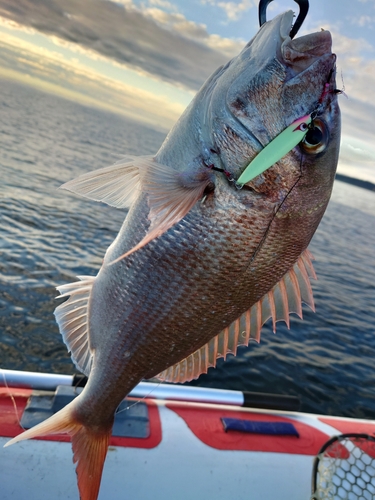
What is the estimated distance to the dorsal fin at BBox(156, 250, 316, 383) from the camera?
2199 mm

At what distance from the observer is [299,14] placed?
6.17ft

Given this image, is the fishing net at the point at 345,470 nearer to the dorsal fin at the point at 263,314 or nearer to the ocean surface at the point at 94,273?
the dorsal fin at the point at 263,314

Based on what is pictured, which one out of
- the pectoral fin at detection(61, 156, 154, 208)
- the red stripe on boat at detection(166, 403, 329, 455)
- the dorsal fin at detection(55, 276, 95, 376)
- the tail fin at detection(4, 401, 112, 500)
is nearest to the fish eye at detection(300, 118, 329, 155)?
the pectoral fin at detection(61, 156, 154, 208)

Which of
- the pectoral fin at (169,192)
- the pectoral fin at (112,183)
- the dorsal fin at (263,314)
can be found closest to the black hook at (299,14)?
the pectoral fin at (169,192)

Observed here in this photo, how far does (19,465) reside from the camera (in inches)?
127

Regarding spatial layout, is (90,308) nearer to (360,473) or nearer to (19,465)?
(19,465)

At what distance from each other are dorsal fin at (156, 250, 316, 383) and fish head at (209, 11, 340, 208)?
0.46 metres

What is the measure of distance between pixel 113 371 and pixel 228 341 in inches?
27.5

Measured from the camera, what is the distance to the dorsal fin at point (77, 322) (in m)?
2.58

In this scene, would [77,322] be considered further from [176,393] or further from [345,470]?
[345,470]

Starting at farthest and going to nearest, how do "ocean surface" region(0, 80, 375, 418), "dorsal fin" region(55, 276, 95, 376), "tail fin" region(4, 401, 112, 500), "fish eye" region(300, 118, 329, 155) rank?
1. "ocean surface" region(0, 80, 375, 418)
2. "dorsal fin" region(55, 276, 95, 376)
3. "tail fin" region(4, 401, 112, 500)
4. "fish eye" region(300, 118, 329, 155)

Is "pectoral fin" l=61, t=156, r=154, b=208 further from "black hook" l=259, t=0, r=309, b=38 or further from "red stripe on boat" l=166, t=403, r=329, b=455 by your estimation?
"red stripe on boat" l=166, t=403, r=329, b=455

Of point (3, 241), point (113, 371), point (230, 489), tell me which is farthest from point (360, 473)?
point (3, 241)

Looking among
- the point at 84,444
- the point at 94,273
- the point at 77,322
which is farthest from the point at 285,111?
the point at 94,273
